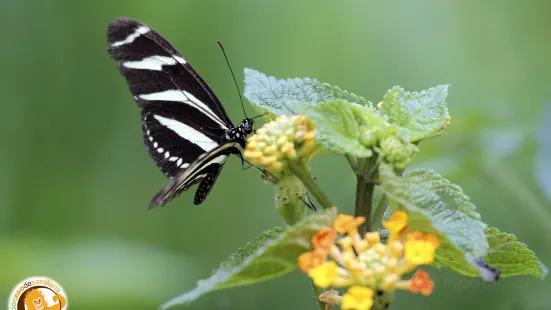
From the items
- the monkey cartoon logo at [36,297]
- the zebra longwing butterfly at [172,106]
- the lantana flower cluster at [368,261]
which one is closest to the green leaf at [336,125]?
the lantana flower cluster at [368,261]

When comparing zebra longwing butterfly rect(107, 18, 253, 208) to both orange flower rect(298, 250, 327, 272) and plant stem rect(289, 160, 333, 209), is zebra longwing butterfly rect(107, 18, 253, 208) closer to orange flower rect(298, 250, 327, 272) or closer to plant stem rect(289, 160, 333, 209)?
plant stem rect(289, 160, 333, 209)

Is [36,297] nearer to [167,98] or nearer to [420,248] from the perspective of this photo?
[167,98]

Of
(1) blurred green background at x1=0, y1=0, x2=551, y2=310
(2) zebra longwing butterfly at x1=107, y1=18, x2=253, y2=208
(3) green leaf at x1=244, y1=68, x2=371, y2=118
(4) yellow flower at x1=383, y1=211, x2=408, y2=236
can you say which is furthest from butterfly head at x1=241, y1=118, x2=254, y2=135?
(1) blurred green background at x1=0, y1=0, x2=551, y2=310

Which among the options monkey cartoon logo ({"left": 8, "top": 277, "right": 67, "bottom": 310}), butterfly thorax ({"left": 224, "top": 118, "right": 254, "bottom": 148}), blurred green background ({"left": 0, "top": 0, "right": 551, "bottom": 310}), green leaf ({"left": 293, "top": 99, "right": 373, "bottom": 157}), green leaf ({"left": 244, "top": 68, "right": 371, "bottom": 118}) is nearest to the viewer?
green leaf ({"left": 293, "top": 99, "right": 373, "bottom": 157})

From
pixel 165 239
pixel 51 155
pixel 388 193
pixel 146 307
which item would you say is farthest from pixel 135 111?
pixel 388 193

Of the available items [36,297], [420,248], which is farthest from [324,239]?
[36,297]

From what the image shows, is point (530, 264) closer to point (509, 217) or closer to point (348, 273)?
point (348, 273)
